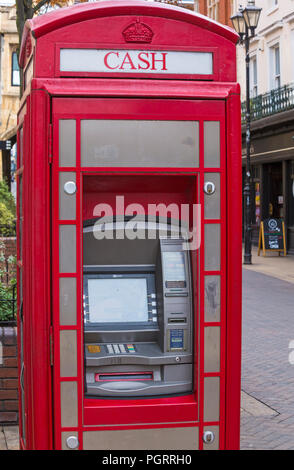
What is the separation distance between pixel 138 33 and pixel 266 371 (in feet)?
17.6

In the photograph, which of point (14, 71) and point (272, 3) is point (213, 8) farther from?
point (14, 71)

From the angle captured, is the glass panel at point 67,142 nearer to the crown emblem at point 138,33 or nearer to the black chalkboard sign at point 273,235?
the crown emblem at point 138,33

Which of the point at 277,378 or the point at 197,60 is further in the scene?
the point at 277,378

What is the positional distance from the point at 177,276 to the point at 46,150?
3.68 ft

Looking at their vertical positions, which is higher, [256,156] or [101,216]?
[256,156]

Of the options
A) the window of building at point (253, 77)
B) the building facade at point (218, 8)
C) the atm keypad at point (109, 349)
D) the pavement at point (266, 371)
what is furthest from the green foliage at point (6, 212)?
the building facade at point (218, 8)

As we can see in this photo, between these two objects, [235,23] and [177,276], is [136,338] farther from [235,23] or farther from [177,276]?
[235,23]

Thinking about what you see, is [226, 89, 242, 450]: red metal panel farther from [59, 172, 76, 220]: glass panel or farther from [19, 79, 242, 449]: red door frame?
[59, 172, 76, 220]: glass panel

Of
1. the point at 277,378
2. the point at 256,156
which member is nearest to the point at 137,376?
the point at 277,378

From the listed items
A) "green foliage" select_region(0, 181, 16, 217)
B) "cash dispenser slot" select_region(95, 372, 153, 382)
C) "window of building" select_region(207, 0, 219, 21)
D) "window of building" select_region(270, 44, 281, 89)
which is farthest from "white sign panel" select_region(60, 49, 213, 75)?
"window of building" select_region(207, 0, 219, 21)

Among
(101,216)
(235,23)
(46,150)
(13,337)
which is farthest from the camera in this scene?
(235,23)

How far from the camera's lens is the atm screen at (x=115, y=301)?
4.50 m

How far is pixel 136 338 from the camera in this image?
4.53m

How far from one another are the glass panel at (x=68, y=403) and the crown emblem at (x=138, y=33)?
209cm
